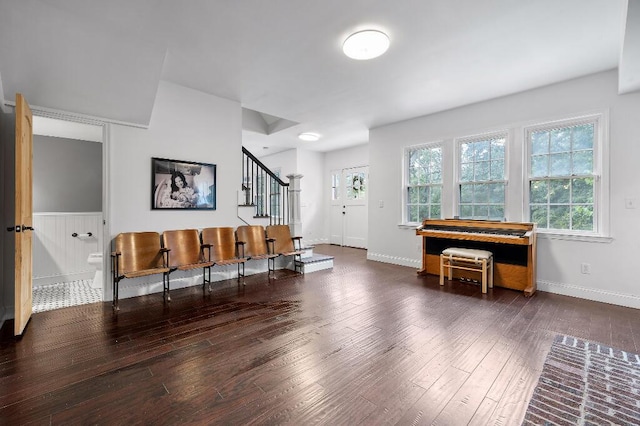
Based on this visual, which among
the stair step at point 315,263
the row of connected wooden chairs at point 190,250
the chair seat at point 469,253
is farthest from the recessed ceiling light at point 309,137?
the chair seat at point 469,253

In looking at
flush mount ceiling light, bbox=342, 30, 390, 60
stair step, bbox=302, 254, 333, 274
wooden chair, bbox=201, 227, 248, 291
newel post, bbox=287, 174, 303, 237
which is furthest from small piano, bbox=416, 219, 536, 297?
wooden chair, bbox=201, 227, 248, 291

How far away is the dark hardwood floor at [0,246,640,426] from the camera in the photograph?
167cm

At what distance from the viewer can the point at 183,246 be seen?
4023 millimetres

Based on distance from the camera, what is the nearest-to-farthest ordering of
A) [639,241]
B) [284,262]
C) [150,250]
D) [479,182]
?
[639,241] < [150,250] < [479,182] < [284,262]

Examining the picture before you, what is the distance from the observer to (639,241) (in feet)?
11.4

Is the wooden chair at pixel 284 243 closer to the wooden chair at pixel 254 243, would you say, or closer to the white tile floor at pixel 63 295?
the wooden chair at pixel 254 243

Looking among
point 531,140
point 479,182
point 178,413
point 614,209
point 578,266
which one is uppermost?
point 531,140

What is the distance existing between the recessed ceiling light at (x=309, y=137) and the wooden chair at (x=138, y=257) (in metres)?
4.00

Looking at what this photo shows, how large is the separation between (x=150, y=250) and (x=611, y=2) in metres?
5.32

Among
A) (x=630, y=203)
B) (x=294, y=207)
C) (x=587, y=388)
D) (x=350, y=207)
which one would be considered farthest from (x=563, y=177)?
(x=350, y=207)

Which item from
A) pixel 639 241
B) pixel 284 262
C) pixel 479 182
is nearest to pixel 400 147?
pixel 479 182

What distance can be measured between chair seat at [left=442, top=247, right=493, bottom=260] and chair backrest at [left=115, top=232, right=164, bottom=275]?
4090mm

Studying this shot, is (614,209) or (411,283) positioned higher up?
(614,209)

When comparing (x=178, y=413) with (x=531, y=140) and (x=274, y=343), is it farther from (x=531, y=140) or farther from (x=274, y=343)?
(x=531, y=140)
